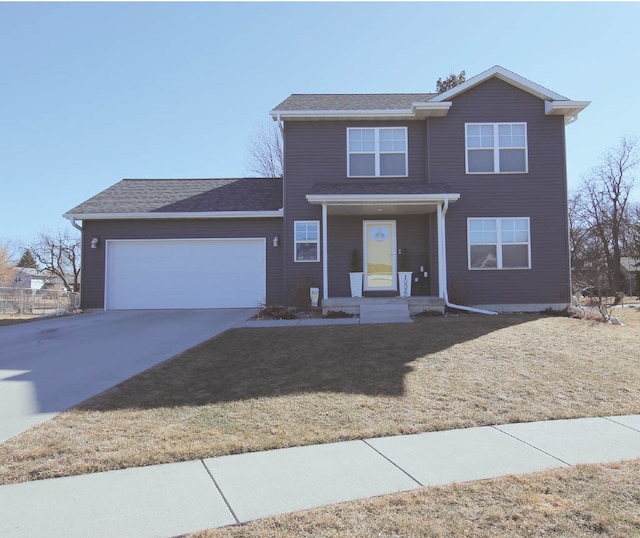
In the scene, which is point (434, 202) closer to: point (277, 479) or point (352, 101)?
point (352, 101)

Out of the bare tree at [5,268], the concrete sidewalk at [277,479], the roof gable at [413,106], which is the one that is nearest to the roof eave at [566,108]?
the roof gable at [413,106]

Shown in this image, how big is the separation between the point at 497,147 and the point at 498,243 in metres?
2.82

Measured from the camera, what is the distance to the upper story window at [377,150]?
48.0 feet

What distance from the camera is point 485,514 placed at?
2.96m

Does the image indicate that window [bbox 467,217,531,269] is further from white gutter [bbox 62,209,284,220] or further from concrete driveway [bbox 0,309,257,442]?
concrete driveway [bbox 0,309,257,442]

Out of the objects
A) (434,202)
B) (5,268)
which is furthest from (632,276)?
(5,268)

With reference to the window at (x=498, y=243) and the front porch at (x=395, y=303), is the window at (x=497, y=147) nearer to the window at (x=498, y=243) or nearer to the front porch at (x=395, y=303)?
the window at (x=498, y=243)

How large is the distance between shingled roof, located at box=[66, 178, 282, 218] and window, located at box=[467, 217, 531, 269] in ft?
20.0

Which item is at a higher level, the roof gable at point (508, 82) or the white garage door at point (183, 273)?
the roof gable at point (508, 82)

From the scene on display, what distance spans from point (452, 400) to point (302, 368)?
230cm

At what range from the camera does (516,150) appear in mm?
14305

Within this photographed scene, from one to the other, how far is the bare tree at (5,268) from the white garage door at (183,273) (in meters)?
27.2

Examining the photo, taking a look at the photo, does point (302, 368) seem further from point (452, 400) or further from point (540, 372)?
point (540, 372)

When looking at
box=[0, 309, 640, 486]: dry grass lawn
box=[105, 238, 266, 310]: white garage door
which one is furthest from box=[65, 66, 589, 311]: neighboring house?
box=[0, 309, 640, 486]: dry grass lawn
